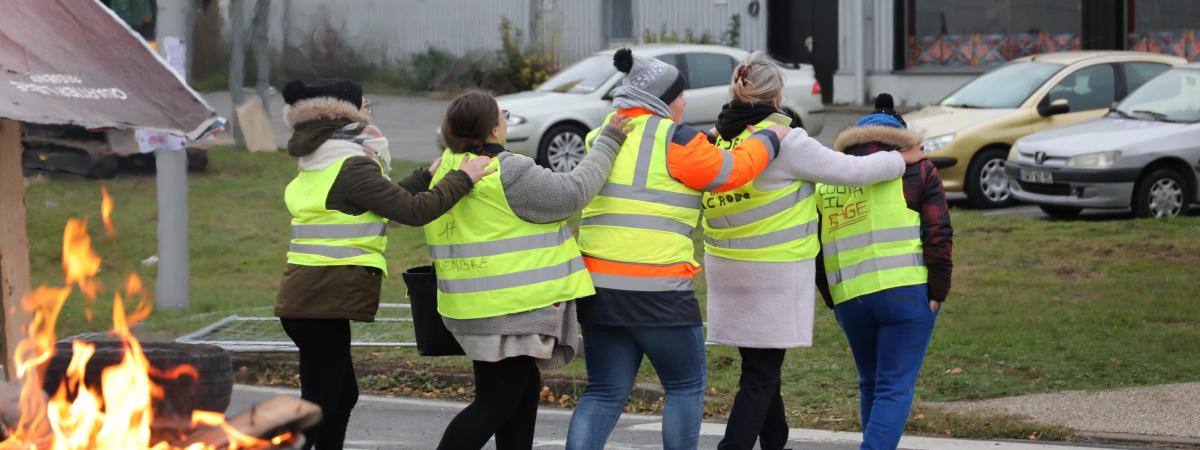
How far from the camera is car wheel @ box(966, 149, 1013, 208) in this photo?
50.2 ft

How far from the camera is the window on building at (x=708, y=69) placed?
18.3 metres

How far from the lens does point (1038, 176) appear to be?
14.1 metres

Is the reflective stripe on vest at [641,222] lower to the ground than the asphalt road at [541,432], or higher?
higher

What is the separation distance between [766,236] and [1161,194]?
8969 millimetres

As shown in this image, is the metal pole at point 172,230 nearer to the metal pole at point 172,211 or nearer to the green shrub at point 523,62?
the metal pole at point 172,211

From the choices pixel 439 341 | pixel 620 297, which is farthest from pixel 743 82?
pixel 439 341

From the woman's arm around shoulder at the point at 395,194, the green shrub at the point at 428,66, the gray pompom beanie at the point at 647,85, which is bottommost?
the woman's arm around shoulder at the point at 395,194

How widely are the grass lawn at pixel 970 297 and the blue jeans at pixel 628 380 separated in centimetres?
194

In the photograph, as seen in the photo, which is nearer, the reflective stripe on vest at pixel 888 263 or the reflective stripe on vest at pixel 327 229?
the reflective stripe on vest at pixel 327 229

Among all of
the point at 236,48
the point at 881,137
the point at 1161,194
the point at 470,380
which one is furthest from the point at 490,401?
the point at 236,48

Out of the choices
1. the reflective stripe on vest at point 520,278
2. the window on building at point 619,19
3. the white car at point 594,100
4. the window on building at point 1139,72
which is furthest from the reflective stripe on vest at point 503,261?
the window on building at point 619,19

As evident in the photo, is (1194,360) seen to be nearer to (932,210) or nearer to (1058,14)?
(932,210)

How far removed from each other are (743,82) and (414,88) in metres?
18.9

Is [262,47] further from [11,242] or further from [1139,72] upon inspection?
[11,242]
